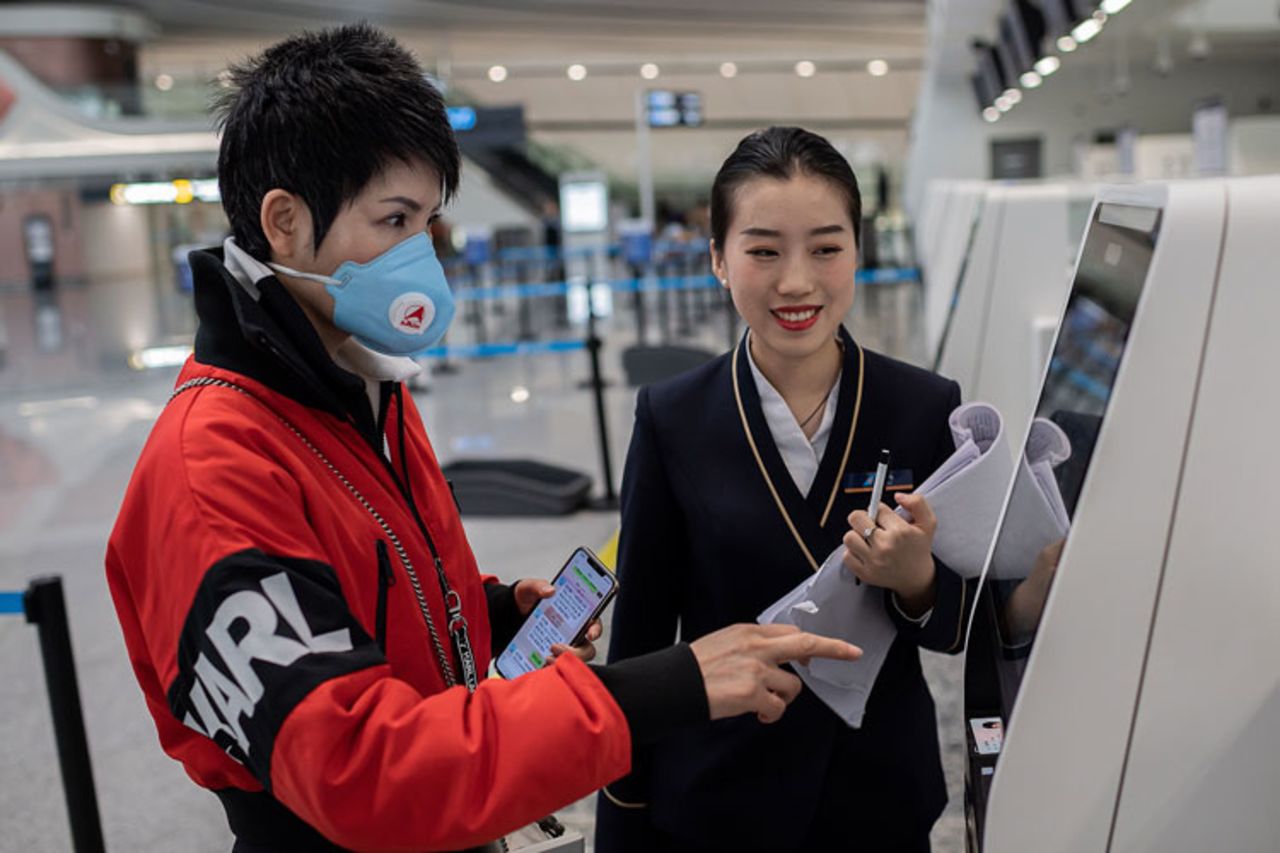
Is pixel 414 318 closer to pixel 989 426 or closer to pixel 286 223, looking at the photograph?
→ pixel 286 223

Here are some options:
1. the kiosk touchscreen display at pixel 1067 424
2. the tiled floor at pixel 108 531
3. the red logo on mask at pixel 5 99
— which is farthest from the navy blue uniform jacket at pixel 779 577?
the red logo on mask at pixel 5 99

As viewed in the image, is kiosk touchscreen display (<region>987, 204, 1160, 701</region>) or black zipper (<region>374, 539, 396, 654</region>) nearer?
kiosk touchscreen display (<region>987, 204, 1160, 701</region>)

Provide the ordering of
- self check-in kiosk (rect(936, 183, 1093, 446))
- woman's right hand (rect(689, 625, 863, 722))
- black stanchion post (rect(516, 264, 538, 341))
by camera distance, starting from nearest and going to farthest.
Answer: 1. woman's right hand (rect(689, 625, 863, 722))
2. self check-in kiosk (rect(936, 183, 1093, 446))
3. black stanchion post (rect(516, 264, 538, 341))

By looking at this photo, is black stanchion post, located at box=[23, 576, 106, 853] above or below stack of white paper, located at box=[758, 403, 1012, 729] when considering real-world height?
below

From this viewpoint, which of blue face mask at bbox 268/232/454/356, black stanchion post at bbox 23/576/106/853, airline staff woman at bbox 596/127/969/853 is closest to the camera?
blue face mask at bbox 268/232/454/356

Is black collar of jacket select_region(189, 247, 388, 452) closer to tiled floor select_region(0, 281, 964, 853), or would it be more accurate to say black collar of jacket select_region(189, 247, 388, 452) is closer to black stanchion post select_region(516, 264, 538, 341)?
tiled floor select_region(0, 281, 964, 853)

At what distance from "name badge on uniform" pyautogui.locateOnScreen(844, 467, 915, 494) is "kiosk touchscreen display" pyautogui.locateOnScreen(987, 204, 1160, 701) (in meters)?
0.21

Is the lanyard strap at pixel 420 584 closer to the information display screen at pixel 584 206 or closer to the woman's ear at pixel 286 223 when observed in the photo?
the woman's ear at pixel 286 223

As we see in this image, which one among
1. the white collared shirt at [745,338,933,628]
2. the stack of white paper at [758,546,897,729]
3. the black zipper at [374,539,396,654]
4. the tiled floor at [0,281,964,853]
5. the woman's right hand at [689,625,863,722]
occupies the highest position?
the white collared shirt at [745,338,933,628]

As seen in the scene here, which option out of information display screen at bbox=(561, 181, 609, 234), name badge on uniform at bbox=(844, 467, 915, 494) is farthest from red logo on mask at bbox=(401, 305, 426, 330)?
information display screen at bbox=(561, 181, 609, 234)

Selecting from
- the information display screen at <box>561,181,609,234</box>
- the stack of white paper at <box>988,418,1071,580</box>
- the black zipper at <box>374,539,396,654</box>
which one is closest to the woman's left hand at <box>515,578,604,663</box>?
the black zipper at <box>374,539,396,654</box>

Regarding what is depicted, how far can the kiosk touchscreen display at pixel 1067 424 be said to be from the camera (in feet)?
3.63

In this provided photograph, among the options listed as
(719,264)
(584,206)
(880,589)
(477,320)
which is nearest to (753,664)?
(880,589)

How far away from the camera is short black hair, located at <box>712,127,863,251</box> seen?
5.47ft
